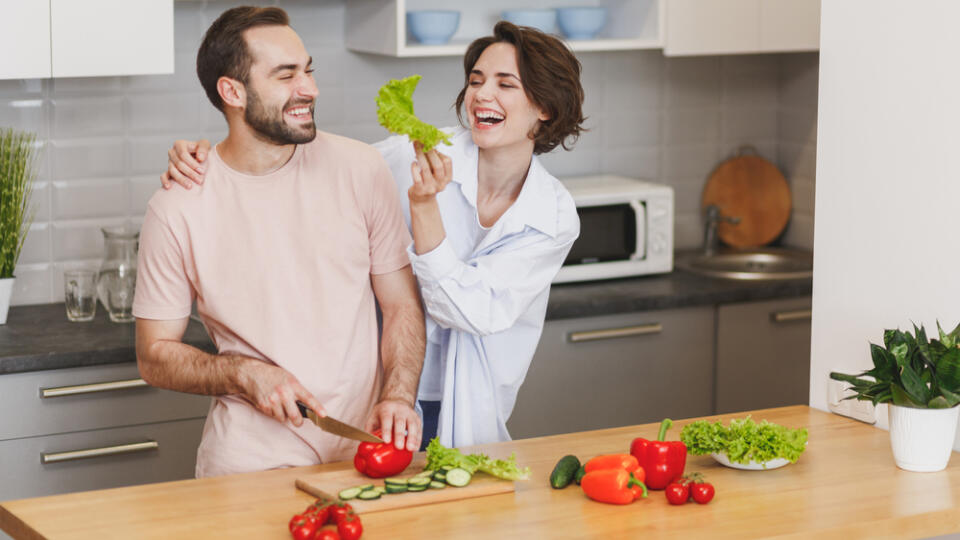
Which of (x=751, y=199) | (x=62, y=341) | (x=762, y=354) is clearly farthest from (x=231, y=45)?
(x=751, y=199)

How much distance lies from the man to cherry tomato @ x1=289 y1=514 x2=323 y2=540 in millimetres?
463

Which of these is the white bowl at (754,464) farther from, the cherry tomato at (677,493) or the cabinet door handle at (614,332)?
the cabinet door handle at (614,332)

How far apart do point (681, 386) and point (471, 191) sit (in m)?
1.47

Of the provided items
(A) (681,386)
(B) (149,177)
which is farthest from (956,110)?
(B) (149,177)

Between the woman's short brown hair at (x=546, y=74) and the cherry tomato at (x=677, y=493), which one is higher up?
the woman's short brown hair at (x=546, y=74)

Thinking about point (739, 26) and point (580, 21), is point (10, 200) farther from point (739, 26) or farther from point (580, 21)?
point (739, 26)

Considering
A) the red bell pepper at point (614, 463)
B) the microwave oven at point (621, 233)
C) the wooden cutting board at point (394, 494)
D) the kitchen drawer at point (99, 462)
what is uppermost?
the microwave oven at point (621, 233)

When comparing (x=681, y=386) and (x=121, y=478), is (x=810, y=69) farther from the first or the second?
(x=121, y=478)

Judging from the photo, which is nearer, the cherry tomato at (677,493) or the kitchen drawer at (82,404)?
the cherry tomato at (677,493)

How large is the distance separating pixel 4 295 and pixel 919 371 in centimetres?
238

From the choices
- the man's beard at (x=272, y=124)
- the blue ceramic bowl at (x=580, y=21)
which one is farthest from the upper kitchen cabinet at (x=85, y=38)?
the blue ceramic bowl at (x=580, y=21)

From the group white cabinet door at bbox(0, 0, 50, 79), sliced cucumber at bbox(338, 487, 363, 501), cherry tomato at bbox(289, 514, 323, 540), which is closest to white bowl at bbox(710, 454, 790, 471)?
sliced cucumber at bbox(338, 487, 363, 501)

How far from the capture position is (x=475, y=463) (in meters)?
2.12

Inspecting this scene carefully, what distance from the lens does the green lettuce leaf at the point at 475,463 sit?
208 cm
